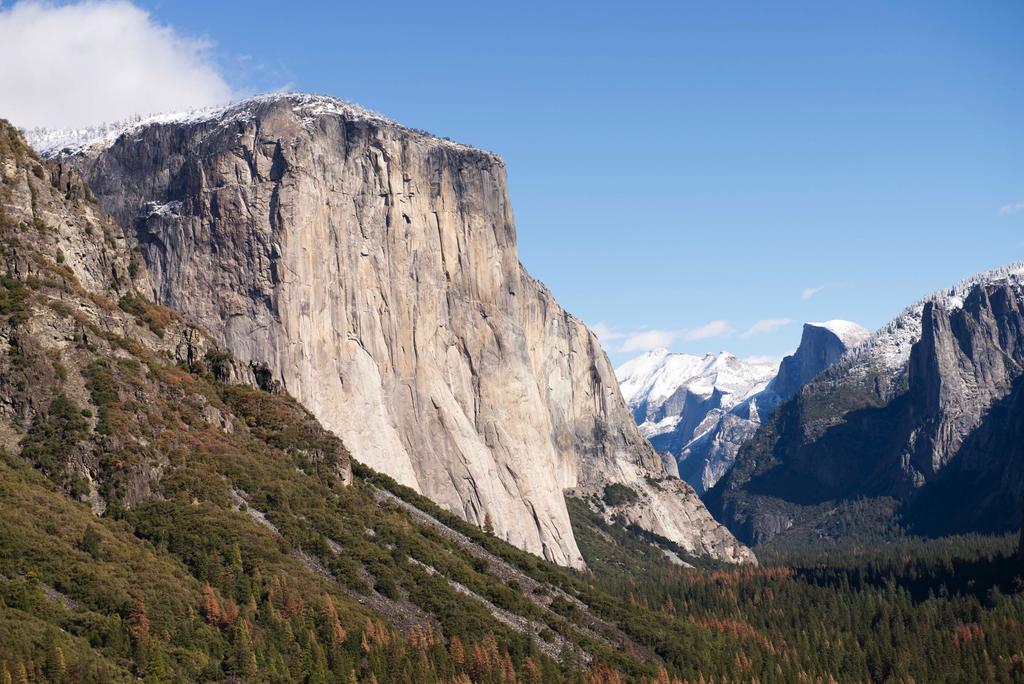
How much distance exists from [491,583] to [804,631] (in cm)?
5920

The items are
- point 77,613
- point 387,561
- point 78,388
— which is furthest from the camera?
point 387,561

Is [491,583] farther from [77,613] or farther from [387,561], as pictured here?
[77,613]

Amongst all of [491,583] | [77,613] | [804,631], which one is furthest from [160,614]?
[804,631]

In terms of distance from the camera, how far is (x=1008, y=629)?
187375mm

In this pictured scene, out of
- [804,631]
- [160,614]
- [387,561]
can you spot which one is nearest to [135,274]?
[387,561]

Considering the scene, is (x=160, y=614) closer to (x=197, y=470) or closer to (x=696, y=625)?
(x=197, y=470)

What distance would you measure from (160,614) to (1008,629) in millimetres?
126196

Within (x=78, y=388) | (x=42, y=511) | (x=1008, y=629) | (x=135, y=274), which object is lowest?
(x=1008, y=629)

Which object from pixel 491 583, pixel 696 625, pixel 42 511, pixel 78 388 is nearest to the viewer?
pixel 42 511

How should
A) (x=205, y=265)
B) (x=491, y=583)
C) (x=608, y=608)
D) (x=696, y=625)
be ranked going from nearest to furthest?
(x=491, y=583) → (x=608, y=608) → (x=696, y=625) → (x=205, y=265)

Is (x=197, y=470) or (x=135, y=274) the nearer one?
(x=197, y=470)

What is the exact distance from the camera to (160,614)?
335ft

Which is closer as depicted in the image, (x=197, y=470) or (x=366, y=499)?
(x=197, y=470)

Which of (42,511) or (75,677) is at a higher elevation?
(42,511)
